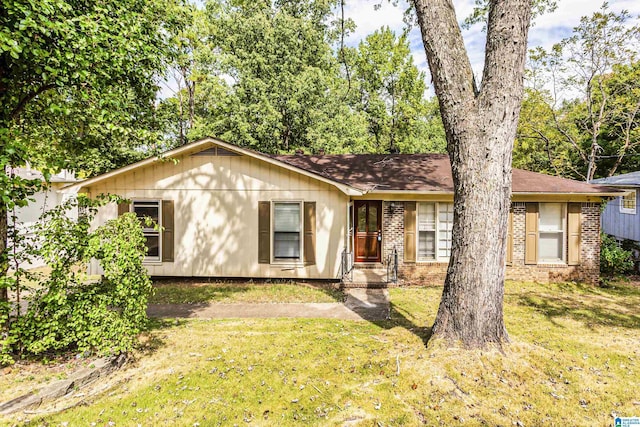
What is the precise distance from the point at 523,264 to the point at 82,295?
442 inches

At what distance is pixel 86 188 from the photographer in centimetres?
1035

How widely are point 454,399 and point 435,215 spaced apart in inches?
282

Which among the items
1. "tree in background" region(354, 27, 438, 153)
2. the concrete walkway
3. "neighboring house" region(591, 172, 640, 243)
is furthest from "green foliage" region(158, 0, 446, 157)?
"neighboring house" region(591, 172, 640, 243)

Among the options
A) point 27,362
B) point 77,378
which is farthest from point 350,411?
point 27,362

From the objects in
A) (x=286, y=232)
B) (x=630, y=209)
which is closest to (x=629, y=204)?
(x=630, y=209)

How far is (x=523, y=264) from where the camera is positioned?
1038 cm

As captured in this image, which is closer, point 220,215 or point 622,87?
point 220,215

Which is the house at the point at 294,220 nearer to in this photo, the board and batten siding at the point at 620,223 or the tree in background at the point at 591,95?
the board and batten siding at the point at 620,223

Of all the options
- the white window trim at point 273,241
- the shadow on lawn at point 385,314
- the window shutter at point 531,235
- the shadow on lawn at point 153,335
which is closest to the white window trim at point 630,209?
the window shutter at point 531,235

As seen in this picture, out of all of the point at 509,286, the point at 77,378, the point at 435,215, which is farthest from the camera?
the point at 435,215

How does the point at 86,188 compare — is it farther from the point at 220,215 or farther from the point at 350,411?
the point at 350,411

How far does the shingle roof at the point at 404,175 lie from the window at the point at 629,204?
5698 millimetres

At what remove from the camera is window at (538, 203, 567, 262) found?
10414mm

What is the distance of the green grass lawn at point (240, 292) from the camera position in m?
8.63
